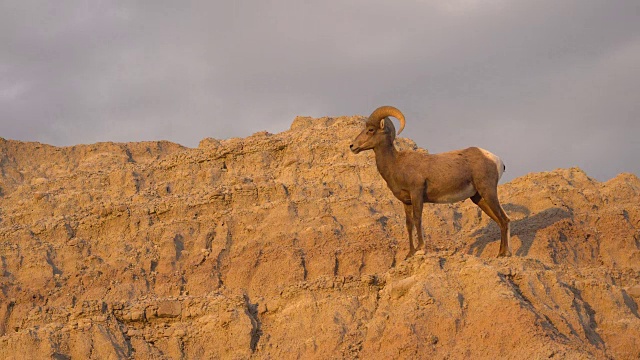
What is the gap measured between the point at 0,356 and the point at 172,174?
9.69 meters

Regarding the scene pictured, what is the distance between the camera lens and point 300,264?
23.9 m

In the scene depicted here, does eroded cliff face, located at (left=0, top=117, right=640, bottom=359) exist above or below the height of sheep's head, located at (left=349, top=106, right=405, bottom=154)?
below

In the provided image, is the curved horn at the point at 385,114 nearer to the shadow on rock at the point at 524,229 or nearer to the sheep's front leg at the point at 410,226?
the sheep's front leg at the point at 410,226

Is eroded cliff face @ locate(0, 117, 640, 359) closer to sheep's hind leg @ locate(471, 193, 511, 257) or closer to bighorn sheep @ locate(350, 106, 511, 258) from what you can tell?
sheep's hind leg @ locate(471, 193, 511, 257)

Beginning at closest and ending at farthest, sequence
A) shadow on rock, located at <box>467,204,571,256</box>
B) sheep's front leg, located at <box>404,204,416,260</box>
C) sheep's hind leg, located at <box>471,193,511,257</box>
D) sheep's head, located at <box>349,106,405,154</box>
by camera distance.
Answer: sheep's front leg, located at <box>404,204,416,260</box> < sheep's hind leg, located at <box>471,193,511,257</box> < sheep's head, located at <box>349,106,405,154</box> < shadow on rock, located at <box>467,204,571,256</box>

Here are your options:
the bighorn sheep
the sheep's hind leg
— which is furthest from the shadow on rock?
the bighorn sheep

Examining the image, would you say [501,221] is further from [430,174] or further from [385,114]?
[385,114]

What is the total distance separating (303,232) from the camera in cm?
2461

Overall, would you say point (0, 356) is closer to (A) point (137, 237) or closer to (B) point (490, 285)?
(A) point (137, 237)

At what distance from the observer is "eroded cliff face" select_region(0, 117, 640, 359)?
2003 centimetres

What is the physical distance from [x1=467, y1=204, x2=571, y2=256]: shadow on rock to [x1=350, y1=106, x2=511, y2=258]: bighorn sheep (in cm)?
163

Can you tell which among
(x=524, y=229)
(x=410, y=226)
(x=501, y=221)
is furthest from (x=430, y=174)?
(x=524, y=229)

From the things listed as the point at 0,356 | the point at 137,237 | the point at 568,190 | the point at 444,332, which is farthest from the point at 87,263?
the point at 568,190

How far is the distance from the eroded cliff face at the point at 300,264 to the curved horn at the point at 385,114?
3100mm
